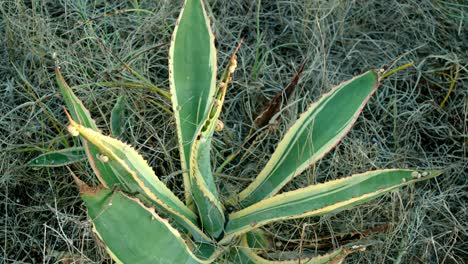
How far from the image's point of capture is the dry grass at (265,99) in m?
1.43

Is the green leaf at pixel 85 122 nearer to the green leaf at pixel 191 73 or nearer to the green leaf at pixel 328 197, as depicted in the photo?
the green leaf at pixel 191 73

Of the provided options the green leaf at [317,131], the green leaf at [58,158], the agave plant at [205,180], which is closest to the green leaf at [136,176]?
the agave plant at [205,180]

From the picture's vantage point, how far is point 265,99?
165cm

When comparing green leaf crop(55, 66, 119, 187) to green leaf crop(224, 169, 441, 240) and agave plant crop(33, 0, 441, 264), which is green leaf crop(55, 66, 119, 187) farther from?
green leaf crop(224, 169, 441, 240)

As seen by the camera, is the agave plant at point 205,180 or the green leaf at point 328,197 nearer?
the agave plant at point 205,180

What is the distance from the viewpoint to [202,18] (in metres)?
1.23

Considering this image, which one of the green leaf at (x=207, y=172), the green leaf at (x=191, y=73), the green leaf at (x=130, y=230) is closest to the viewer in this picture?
the green leaf at (x=130, y=230)

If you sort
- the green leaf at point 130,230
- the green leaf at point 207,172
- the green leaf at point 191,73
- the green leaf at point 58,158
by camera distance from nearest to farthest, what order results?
the green leaf at point 130,230, the green leaf at point 207,172, the green leaf at point 191,73, the green leaf at point 58,158

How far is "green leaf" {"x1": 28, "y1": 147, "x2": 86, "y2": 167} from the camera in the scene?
139 centimetres

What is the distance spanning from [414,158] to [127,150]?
0.80 m

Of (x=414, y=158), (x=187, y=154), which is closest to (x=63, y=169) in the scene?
(x=187, y=154)

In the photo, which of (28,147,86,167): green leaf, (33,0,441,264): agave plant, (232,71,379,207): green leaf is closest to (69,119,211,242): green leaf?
(33,0,441,264): agave plant

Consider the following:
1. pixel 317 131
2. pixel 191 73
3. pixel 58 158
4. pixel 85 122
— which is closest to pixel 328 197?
pixel 317 131

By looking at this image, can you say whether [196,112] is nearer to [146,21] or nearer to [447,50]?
[146,21]
